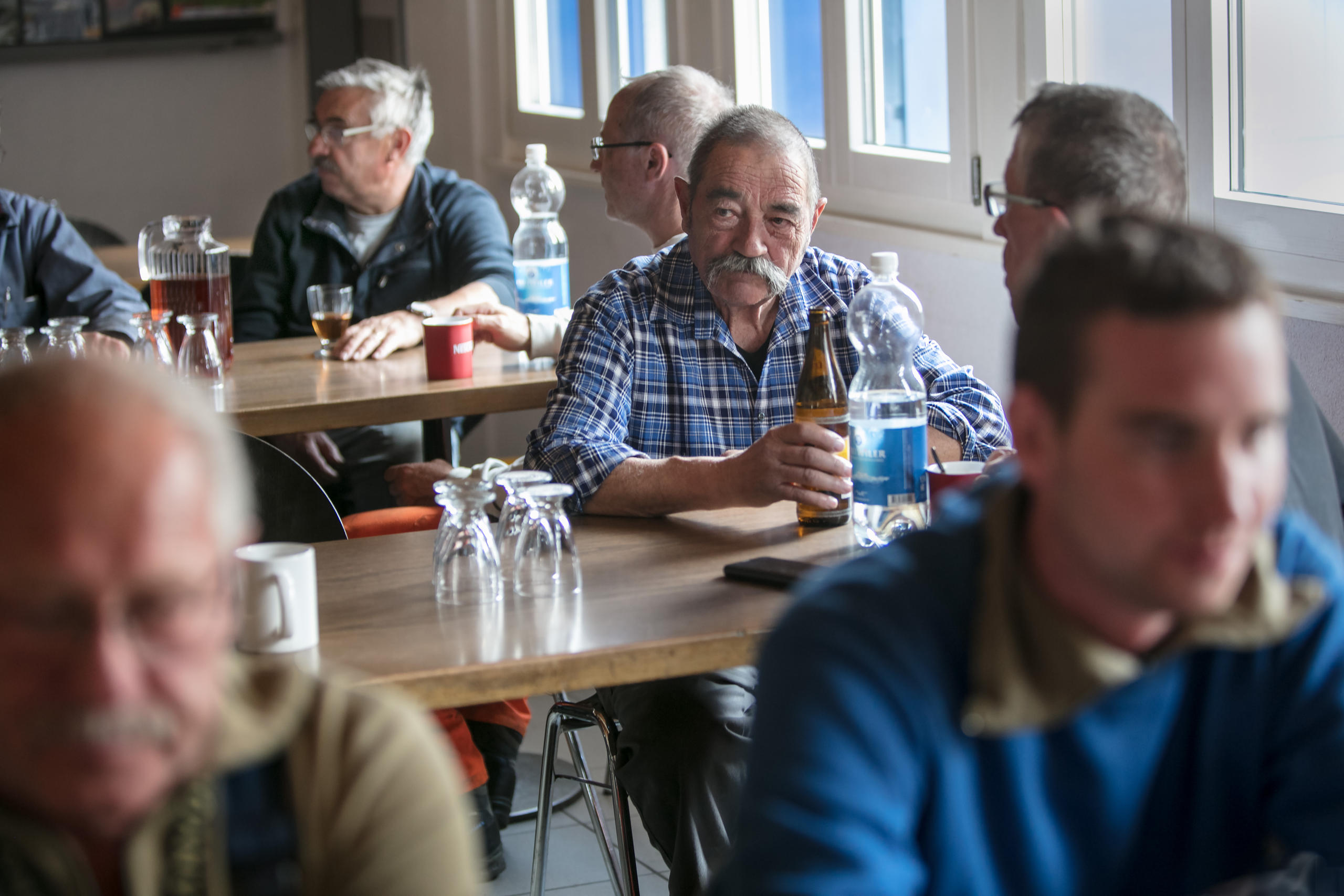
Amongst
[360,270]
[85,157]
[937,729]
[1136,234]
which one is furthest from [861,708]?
[85,157]

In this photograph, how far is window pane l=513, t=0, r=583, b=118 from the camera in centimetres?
541

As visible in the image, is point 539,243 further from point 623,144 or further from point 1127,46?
point 1127,46

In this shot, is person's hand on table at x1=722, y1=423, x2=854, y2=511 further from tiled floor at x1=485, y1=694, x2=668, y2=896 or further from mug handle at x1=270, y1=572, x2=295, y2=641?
tiled floor at x1=485, y1=694, x2=668, y2=896

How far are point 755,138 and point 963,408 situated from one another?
1.82 feet

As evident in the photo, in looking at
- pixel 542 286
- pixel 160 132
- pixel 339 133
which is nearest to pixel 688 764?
pixel 542 286

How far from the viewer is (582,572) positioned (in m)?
1.72

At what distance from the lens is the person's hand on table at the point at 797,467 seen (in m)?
1.80

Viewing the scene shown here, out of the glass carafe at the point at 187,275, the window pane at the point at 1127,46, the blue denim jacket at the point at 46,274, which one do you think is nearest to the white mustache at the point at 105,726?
the window pane at the point at 1127,46

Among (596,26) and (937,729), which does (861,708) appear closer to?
(937,729)

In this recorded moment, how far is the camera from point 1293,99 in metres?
2.35

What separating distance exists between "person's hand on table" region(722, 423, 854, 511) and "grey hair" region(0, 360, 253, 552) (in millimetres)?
1076

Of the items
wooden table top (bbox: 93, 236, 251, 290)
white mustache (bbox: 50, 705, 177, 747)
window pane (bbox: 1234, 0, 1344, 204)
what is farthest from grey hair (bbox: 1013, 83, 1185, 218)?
wooden table top (bbox: 93, 236, 251, 290)

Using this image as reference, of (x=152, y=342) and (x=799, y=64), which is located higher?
(x=799, y=64)

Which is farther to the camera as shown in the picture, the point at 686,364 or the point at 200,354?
the point at 200,354
